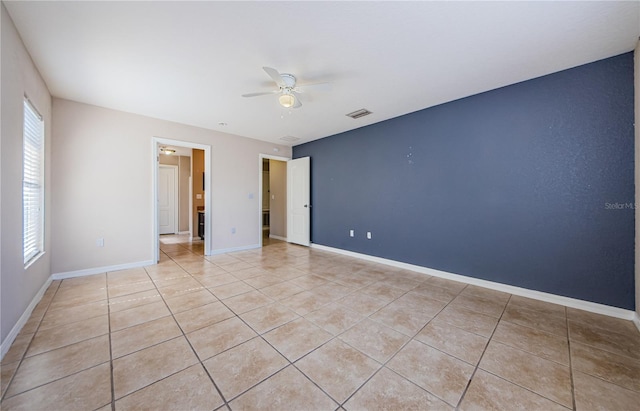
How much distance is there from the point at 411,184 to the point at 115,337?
3.93 m

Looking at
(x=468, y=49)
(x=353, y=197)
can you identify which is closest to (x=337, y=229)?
(x=353, y=197)

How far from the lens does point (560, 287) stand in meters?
2.57

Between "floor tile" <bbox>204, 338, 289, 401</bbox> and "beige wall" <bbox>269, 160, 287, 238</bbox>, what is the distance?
4.78 metres

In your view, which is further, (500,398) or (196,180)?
(196,180)

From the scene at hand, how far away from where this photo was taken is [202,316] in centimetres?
226

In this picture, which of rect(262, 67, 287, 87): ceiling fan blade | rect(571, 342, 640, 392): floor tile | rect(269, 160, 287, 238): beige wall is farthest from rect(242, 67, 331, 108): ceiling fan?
rect(269, 160, 287, 238): beige wall

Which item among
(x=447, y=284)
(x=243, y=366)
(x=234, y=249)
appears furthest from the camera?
(x=234, y=249)

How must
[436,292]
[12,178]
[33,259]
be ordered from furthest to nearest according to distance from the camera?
1. [436,292]
2. [33,259]
3. [12,178]

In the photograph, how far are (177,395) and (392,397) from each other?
123 centimetres

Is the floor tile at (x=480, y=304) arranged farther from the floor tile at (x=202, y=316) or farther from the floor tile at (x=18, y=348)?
the floor tile at (x=18, y=348)

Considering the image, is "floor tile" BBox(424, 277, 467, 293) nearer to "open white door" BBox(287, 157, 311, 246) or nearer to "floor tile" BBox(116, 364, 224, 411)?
"floor tile" BBox(116, 364, 224, 411)

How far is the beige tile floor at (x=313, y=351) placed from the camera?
135 centimetres

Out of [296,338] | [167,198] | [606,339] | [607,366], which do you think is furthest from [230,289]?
[167,198]

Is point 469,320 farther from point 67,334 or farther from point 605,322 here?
point 67,334
